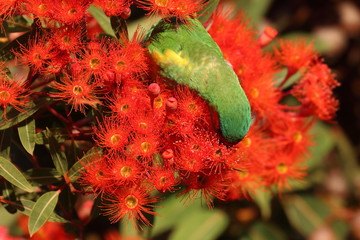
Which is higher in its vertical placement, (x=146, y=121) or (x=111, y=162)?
(x=146, y=121)

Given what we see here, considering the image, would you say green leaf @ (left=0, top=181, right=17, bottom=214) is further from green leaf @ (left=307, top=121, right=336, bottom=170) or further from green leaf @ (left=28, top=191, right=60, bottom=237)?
green leaf @ (left=307, top=121, right=336, bottom=170)

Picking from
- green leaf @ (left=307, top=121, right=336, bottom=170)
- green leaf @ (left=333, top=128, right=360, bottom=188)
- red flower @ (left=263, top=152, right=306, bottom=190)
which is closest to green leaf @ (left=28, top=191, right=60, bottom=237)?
red flower @ (left=263, top=152, right=306, bottom=190)

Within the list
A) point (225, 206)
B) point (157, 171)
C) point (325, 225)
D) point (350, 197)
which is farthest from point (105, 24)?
point (350, 197)

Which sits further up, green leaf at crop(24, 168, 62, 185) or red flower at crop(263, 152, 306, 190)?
red flower at crop(263, 152, 306, 190)

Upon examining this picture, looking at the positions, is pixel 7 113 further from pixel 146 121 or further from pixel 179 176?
pixel 179 176

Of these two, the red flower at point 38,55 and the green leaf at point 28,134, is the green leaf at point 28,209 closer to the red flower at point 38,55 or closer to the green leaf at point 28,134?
the green leaf at point 28,134

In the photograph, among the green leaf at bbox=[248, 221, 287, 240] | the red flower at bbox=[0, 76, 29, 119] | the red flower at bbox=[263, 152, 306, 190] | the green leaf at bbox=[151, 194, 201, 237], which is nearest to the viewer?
the red flower at bbox=[0, 76, 29, 119]
